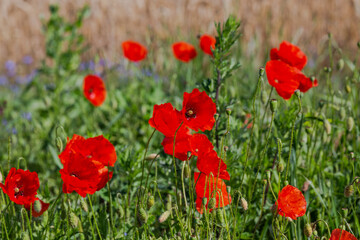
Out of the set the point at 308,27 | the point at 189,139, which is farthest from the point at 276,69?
the point at 308,27

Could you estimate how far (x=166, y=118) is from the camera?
4.75 ft

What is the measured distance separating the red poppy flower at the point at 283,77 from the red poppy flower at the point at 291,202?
0.41 metres

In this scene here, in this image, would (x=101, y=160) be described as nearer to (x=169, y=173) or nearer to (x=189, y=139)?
(x=189, y=139)

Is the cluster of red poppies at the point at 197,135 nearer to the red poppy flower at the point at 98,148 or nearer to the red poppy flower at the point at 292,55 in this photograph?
the red poppy flower at the point at 98,148

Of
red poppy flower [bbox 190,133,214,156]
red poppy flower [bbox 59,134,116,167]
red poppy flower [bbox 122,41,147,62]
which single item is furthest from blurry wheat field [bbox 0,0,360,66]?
red poppy flower [bbox 190,133,214,156]

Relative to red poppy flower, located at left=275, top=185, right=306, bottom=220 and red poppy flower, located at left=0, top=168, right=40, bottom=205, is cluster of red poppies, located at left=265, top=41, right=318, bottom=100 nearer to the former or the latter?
red poppy flower, located at left=275, top=185, right=306, bottom=220

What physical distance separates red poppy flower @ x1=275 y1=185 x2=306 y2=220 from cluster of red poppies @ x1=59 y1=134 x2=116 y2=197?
556 mm

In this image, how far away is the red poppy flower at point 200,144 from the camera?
1479 millimetres

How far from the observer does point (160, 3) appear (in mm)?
5504

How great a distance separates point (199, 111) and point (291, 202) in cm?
40

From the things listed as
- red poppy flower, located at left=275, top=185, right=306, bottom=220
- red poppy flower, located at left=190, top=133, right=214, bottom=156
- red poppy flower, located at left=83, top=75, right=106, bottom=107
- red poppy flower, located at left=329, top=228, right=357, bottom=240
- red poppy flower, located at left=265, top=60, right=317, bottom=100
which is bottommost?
red poppy flower, located at left=329, top=228, right=357, bottom=240

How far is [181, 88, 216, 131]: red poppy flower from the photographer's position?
4.92 ft

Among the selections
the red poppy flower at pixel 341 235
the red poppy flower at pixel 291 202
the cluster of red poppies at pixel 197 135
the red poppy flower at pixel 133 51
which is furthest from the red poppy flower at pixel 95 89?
the red poppy flower at pixel 341 235

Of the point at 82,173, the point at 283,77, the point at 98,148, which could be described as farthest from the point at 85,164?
the point at 283,77
